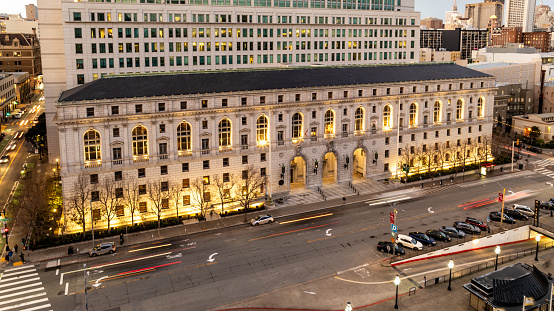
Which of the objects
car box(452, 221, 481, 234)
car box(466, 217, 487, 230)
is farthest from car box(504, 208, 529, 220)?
car box(452, 221, 481, 234)

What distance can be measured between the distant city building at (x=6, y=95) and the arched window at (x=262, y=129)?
347ft

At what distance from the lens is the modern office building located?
99500 mm

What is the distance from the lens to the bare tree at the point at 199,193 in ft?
263

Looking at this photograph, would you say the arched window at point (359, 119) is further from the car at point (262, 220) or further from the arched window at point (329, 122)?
the car at point (262, 220)

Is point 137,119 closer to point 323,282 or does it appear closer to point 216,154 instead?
point 216,154

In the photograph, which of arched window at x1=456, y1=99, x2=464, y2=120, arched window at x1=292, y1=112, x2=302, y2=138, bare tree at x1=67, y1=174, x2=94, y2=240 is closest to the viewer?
bare tree at x1=67, y1=174, x2=94, y2=240

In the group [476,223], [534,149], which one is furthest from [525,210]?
[534,149]

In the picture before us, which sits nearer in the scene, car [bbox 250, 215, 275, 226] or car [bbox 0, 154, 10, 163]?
car [bbox 250, 215, 275, 226]

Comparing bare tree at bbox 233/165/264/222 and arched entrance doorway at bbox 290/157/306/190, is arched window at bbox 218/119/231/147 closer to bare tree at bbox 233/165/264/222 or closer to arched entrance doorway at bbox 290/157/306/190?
bare tree at bbox 233/165/264/222

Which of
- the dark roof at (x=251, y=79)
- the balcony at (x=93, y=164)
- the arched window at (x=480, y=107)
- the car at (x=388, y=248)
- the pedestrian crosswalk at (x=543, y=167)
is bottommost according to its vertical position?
the car at (x=388, y=248)

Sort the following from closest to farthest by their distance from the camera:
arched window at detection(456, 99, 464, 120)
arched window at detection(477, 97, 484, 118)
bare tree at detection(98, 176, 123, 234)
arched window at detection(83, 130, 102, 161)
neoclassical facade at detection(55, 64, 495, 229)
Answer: bare tree at detection(98, 176, 123, 234) < arched window at detection(83, 130, 102, 161) < neoclassical facade at detection(55, 64, 495, 229) < arched window at detection(456, 99, 464, 120) < arched window at detection(477, 97, 484, 118)

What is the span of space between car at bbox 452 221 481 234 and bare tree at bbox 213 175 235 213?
3757 centimetres

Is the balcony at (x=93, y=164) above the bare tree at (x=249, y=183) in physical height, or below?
above

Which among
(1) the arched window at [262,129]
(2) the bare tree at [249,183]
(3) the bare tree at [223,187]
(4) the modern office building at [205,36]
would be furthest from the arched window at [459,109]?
(3) the bare tree at [223,187]
